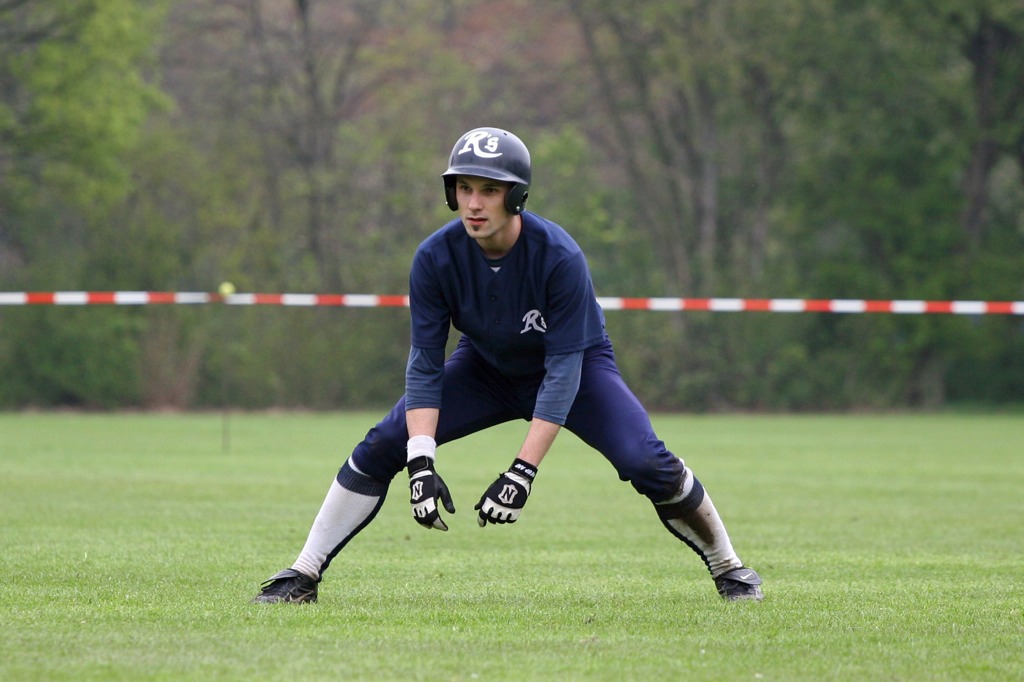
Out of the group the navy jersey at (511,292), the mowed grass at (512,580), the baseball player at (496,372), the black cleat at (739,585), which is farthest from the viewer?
the black cleat at (739,585)

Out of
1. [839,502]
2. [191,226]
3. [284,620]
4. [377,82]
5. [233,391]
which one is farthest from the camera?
[377,82]

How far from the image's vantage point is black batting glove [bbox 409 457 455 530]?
6.10 metres

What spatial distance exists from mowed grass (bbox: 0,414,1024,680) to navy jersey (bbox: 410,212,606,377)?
1.15 m

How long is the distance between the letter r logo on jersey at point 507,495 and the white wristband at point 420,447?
0.36 metres

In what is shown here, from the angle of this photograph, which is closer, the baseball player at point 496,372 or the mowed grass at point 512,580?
the mowed grass at point 512,580

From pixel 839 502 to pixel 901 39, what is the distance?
77.6 feet

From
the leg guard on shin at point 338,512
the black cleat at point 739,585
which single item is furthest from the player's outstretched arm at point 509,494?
the black cleat at point 739,585

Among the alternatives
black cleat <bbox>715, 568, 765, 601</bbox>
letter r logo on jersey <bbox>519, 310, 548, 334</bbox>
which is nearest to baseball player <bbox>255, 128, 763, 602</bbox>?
letter r logo on jersey <bbox>519, 310, 548, 334</bbox>

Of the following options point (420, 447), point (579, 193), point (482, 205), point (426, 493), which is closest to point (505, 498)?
point (426, 493)

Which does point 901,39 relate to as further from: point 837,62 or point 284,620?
point 284,620

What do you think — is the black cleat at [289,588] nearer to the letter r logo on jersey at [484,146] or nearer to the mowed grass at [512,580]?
the mowed grass at [512,580]

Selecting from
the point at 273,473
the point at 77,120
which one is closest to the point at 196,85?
the point at 77,120

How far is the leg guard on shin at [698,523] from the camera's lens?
22.2ft

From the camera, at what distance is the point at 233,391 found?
104 feet
